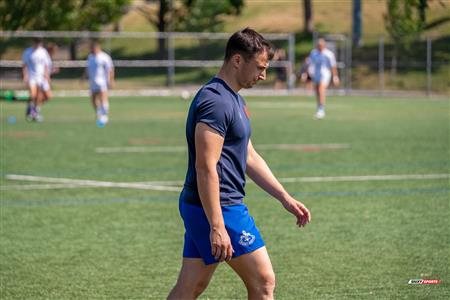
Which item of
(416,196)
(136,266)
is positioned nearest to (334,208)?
(416,196)

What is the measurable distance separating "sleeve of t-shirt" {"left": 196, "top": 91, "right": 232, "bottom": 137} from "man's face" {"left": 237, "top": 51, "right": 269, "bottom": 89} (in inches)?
8.8

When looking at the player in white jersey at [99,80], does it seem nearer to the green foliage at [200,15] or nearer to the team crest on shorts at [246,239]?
the team crest on shorts at [246,239]

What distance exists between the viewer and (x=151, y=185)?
1484 cm

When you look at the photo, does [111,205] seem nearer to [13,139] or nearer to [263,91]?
[13,139]

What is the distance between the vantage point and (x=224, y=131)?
5582 millimetres

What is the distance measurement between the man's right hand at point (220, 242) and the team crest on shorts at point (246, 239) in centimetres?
20

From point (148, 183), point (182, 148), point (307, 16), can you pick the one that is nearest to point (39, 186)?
point (148, 183)

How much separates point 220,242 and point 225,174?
1.53 ft

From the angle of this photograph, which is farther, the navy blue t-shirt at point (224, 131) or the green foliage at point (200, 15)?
the green foliage at point (200, 15)

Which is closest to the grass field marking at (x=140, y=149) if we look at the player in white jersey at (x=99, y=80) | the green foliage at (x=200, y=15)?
the player in white jersey at (x=99, y=80)

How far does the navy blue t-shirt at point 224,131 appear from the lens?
556 cm

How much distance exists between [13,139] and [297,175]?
28.1ft

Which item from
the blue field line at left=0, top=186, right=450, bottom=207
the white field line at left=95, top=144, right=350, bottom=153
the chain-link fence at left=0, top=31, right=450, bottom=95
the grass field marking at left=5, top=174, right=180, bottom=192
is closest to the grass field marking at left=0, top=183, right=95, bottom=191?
the grass field marking at left=5, top=174, right=180, bottom=192

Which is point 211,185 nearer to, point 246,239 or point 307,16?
point 246,239
